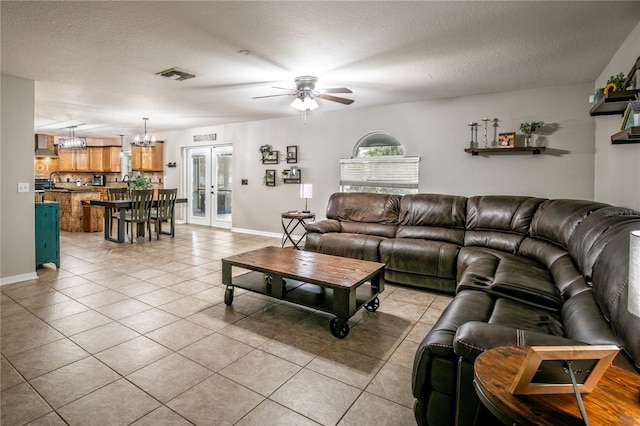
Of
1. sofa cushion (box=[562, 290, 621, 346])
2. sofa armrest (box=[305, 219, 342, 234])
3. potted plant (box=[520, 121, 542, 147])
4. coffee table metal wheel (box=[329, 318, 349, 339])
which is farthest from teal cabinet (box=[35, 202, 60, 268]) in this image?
potted plant (box=[520, 121, 542, 147])

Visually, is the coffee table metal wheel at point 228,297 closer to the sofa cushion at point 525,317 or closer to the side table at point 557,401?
the sofa cushion at point 525,317

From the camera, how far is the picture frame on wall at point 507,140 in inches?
180

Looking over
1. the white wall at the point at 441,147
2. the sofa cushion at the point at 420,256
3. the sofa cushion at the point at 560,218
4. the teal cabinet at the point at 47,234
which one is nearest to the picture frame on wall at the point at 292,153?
the white wall at the point at 441,147

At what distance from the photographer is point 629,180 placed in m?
2.95

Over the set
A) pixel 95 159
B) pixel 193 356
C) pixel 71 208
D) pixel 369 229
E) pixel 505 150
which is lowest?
pixel 193 356

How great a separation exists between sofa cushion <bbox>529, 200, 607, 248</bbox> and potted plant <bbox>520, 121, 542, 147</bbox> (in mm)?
1218

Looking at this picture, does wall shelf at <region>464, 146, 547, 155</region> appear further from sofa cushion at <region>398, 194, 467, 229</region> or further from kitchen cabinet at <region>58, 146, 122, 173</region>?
kitchen cabinet at <region>58, 146, 122, 173</region>

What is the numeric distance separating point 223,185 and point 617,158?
7.31 m

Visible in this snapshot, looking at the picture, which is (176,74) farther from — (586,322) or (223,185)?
(223,185)

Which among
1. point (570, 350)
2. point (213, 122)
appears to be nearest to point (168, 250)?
point (213, 122)

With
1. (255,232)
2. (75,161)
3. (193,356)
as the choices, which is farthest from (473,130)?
(75,161)

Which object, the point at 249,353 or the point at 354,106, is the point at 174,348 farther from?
the point at 354,106

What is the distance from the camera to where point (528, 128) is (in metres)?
4.46

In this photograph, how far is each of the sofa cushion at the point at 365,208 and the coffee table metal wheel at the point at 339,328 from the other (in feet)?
7.99
